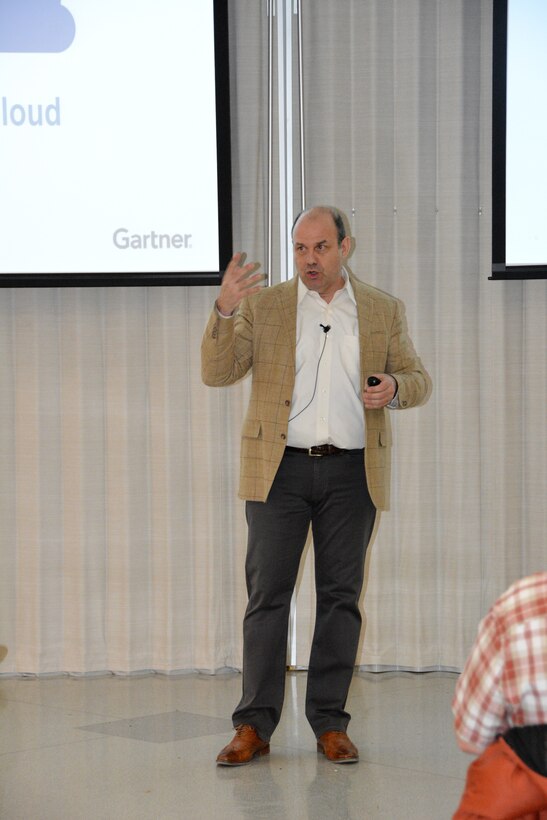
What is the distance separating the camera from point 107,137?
405 cm

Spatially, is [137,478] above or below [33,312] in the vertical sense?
below

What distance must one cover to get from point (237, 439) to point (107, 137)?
1298mm

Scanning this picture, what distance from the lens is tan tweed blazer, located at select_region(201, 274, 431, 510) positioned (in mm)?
2982

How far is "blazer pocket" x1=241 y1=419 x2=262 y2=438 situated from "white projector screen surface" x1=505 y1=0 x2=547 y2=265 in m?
1.59

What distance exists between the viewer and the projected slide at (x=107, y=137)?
402cm

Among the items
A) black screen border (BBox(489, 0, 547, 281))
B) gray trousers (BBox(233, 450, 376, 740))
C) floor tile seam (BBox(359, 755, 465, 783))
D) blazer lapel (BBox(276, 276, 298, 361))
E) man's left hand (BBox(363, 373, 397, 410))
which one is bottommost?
floor tile seam (BBox(359, 755, 465, 783))

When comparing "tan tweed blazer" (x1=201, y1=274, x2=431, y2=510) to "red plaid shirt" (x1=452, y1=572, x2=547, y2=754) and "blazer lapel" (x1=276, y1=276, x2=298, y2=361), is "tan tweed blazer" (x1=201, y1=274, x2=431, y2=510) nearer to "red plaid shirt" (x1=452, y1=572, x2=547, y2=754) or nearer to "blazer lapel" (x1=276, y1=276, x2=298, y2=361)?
"blazer lapel" (x1=276, y1=276, x2=298, y2=361)

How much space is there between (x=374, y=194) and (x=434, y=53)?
2.01ft

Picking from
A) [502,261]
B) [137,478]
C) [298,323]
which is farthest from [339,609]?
[502,261]

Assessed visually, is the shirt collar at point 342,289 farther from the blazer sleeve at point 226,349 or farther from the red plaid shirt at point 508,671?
the red plaid shirt at point 508,671

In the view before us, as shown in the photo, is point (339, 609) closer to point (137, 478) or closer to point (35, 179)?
point (137, 478)

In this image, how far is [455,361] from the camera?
423cm

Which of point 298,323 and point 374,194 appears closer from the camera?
point 298,323

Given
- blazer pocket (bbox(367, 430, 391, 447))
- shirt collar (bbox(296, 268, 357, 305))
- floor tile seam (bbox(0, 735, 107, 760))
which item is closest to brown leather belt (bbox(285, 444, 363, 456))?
blazer pocket (bbox(367, 430, 391, 447))
